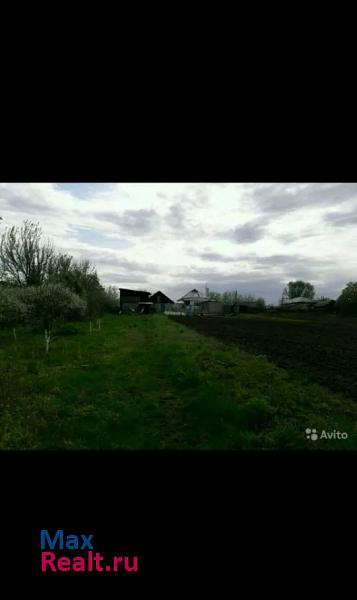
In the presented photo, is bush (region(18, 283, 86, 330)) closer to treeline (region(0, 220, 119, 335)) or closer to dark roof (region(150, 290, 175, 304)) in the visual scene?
treeline (region(0, 220, 119, 335))

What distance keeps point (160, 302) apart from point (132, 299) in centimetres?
278

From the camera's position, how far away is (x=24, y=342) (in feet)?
28.4

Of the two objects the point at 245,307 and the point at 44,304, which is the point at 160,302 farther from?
the point at 44,304

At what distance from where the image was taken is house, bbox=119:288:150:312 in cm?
2866

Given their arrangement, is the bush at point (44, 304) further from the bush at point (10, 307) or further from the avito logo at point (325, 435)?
the avito logo at point (325, 435)

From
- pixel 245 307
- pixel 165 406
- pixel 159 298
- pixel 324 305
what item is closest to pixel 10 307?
pixel 165 406

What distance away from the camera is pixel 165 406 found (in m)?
3.73

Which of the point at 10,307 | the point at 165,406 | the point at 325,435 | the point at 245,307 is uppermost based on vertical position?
the point at 10,307

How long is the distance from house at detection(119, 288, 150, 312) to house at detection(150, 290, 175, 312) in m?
0.84

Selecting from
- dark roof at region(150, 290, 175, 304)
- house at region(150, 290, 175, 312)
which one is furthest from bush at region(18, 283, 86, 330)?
dark roof at region(150, 290, 175, 304)

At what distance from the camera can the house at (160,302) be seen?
27141 millimetres

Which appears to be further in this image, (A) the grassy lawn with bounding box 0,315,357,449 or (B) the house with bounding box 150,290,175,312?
(B) the house with bounding box 150,290,175,312

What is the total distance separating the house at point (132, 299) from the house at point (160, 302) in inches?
32.9
